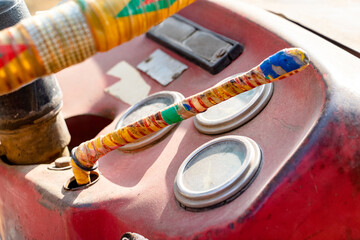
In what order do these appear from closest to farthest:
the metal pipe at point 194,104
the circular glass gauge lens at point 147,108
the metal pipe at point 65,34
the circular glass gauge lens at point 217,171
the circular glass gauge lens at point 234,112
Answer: the metal pipe at point 65,34 → the metal pipe at point 194,104 → the circular glass gauge lens at point 217,171 → the circular glass gauge lens at point 234,112 → the circular glass gauge lens at point 147,108

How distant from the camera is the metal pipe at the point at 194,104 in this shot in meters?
1.08

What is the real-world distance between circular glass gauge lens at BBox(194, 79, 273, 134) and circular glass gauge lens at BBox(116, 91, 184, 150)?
0.19 metres

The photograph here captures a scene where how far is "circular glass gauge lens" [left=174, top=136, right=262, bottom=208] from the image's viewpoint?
123 cm

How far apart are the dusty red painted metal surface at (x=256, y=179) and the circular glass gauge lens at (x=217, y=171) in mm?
29

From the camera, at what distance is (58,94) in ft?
5.44

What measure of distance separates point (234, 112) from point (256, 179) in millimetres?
311

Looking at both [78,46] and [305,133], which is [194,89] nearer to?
[305,133]

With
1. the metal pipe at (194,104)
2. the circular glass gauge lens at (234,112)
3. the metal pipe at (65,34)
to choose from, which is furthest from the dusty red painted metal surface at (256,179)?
the metal pipe at (65,34)

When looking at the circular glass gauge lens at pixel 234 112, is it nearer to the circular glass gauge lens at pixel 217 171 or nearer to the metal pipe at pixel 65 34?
the circular glass gauge lens at pixel 217 171

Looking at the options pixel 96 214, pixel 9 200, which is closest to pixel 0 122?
pixel 9 200

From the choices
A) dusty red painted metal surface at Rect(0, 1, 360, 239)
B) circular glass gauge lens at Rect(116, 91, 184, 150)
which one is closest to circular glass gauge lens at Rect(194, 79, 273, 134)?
dusty red painted metal surface at Rect(0, 1, 360, 239)

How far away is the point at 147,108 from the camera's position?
1780 mm

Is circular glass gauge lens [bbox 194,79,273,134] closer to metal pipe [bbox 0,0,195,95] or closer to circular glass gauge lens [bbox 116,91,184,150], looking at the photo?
circular glass gauge lens [bbox 116,91,184,150]

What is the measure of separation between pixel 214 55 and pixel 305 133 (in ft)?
2.45
